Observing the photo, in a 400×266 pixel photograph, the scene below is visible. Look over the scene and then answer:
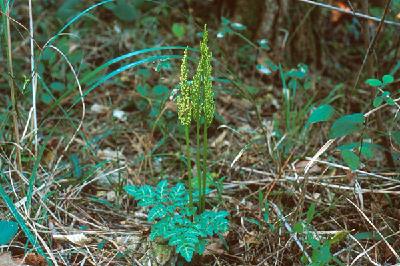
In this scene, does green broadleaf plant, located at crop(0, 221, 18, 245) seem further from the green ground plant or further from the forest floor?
the green ground plant

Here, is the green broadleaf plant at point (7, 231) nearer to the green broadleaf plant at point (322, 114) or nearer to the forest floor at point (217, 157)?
the forest floor at point (217, 157)

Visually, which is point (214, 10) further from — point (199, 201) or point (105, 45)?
point (199, 201)

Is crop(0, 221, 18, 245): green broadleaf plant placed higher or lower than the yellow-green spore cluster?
lower

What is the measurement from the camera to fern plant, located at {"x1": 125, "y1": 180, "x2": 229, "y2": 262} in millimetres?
1713

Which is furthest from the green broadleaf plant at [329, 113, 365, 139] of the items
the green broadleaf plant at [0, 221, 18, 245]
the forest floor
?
the green broadleaf plant at [0, 221, 18, 245]

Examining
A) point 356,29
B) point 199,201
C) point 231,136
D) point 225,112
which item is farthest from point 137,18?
point 199,201

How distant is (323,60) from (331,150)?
106 cm

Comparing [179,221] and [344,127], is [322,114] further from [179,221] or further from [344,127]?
[179,221]

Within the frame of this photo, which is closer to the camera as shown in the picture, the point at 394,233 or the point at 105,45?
the point at 394,233

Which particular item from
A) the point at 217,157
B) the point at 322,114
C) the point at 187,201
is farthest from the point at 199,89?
the point at 217,157

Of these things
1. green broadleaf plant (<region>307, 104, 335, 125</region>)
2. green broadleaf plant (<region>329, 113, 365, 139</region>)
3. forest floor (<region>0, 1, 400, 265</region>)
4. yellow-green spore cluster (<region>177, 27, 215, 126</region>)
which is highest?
yellow-green spore cluster (<region>177, 27, 215, 126</region>)

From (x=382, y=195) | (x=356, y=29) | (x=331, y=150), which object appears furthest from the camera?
(x=356, y=29)

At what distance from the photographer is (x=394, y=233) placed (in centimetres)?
198

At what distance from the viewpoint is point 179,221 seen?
5.84 ft
